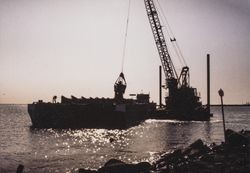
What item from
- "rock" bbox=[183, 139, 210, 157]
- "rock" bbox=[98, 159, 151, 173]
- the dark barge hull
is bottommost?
"rock" bbox=[98, 159, 151, 173]

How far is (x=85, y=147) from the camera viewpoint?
49.1 meters

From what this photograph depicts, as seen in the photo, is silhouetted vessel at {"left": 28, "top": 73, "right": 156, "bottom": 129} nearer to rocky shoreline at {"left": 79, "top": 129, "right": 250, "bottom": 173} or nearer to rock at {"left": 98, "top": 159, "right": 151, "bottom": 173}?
rocky shoreline at {"left": 79, "top": 129, "right": 250, "bottom": 173}

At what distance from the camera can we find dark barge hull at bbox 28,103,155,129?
3300 inches

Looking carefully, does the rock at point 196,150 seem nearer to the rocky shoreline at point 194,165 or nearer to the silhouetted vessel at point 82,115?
the rocky shoreline at point 194,165

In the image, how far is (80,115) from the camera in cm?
8650

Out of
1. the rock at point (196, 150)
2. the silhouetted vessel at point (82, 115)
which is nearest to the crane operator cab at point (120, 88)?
the silhouetted vessel at point (82, 115)

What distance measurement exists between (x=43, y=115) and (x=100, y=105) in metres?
13.7

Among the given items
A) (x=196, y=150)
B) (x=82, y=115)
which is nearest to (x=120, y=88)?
(x=82, y=115)

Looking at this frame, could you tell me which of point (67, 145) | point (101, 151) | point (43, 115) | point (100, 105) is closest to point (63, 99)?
point (43, 115)

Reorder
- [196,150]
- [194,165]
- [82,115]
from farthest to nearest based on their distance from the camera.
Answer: [82,115]
[196,150]
[194,165]

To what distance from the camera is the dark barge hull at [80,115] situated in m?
83.8

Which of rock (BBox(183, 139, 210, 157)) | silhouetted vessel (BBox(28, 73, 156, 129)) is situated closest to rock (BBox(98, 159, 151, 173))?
rock (BBox(183, 139, 210, 157))

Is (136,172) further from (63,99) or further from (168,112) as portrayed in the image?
(168,112)

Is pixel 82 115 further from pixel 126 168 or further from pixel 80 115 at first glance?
pixel 126 168
